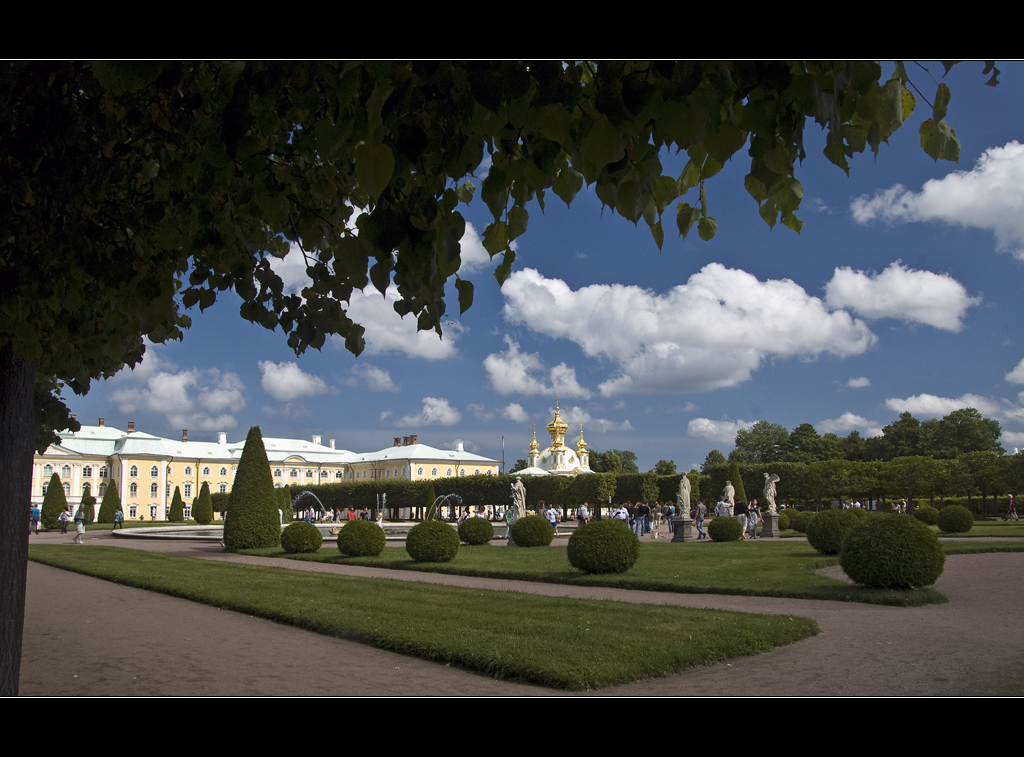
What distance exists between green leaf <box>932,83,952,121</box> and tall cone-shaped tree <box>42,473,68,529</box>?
4947cm

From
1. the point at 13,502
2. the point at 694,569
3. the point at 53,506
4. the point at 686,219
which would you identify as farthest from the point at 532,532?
the point at 53,506

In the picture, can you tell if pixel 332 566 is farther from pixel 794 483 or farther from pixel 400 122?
pixel 794 483

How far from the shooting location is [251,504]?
23.2 metres

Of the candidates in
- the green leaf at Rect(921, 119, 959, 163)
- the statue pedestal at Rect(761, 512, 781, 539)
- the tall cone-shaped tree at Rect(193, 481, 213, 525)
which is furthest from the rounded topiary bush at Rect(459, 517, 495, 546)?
the tall cone-shaped tree at Rect(193, 481, 213, 525)

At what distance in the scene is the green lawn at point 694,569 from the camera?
37.3ft

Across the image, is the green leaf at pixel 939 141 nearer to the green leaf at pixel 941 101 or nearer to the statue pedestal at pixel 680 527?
the green leaf at pixel 941 101

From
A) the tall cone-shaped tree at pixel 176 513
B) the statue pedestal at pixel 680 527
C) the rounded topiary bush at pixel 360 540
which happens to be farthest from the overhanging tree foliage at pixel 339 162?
the tall cone-shaped tree at pixel 176 513

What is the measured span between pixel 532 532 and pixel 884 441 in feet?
202

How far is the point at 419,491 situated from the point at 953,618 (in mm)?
47956

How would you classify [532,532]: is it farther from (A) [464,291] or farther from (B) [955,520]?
(A) [464,291]

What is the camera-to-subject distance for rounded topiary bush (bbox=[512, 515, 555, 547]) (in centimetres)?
2245

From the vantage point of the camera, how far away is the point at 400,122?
209cm

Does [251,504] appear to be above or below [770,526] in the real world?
above

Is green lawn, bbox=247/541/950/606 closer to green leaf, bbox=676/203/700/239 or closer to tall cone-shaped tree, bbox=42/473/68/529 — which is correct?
green leaf, bbox=676/203/700/239
